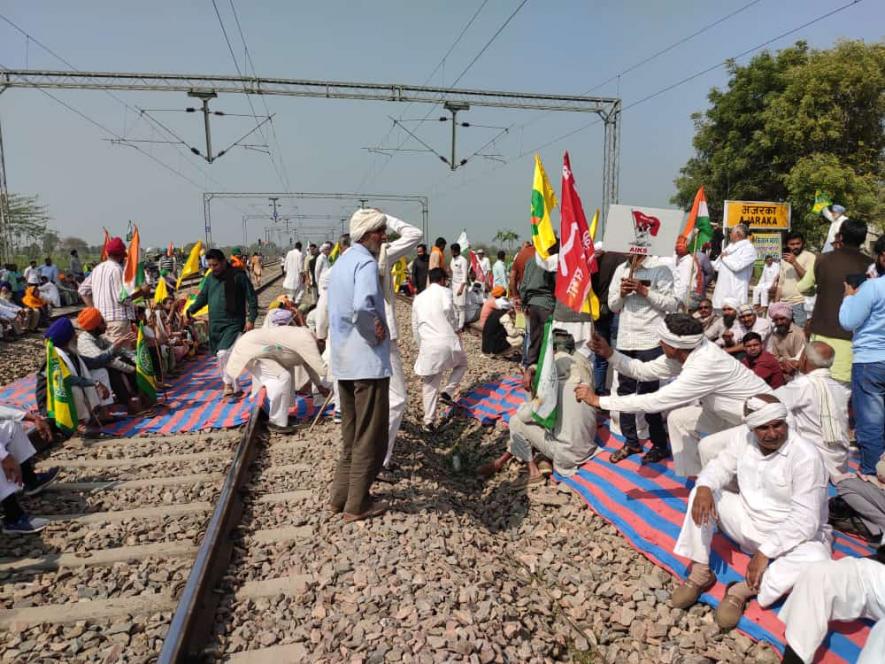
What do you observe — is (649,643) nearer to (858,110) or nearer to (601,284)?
(601,284)

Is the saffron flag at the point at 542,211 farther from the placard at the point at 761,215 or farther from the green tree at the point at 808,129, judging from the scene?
the green tree at the point at 808,129

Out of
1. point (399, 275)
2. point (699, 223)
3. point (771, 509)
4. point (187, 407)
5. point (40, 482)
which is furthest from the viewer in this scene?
point (399, 275)

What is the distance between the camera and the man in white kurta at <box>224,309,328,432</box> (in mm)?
6020

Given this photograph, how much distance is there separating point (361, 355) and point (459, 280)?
8.19 meters

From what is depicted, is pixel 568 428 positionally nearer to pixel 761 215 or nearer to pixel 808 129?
pixel 761 215

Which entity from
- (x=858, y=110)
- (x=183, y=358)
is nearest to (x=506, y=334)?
(x=183, y=358)

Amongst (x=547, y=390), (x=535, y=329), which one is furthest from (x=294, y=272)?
(x=547, y=390)

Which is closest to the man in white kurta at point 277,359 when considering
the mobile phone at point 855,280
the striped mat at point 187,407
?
the striped mat at point 187,407

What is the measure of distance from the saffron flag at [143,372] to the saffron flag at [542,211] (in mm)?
4736

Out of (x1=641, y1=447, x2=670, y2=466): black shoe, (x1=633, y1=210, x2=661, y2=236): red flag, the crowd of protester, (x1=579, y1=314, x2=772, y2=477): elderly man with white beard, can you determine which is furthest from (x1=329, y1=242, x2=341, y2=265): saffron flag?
(x1=579, y1=314, x2=772, y2=477): elderly man with white beard

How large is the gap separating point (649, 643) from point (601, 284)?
3829 millimetres

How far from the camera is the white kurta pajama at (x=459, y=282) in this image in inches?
464

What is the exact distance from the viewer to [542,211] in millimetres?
5598

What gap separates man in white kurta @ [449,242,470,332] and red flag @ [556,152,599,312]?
6782 millimetres
